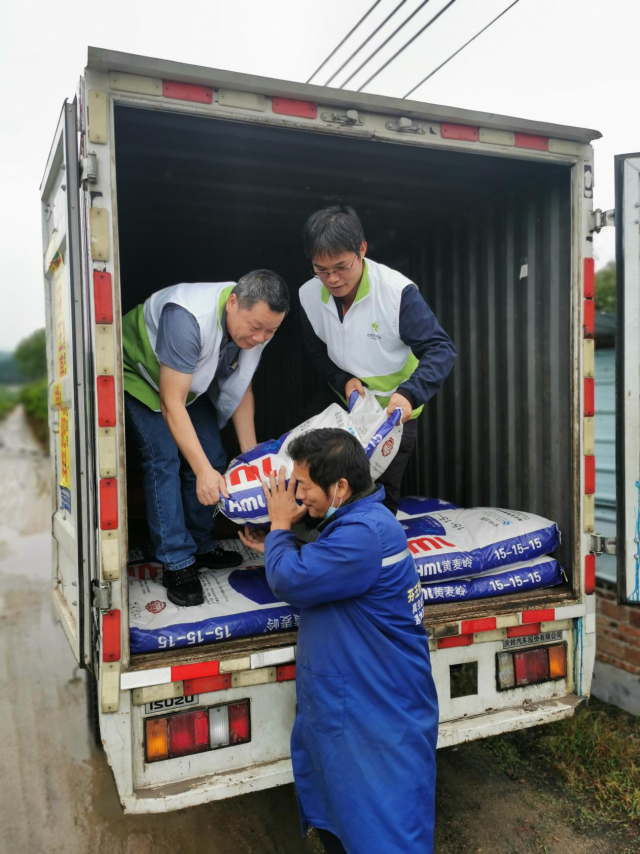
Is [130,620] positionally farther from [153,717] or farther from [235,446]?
[235,446]

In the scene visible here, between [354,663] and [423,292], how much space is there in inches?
113

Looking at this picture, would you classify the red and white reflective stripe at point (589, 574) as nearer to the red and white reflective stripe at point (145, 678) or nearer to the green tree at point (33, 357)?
the red and white reflective stripe at point (145, 678)

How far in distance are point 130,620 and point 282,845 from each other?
132cm

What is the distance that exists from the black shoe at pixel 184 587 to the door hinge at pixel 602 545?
5.75 feet

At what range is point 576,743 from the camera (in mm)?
3582

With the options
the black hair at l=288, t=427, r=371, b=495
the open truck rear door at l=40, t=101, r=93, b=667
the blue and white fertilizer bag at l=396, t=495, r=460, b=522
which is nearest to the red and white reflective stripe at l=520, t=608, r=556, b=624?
the blue and white fertilizer bag at l=396, t=495, r=460, b=522

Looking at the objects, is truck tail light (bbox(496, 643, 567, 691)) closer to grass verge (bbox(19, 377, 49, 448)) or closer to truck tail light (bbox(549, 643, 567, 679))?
truck tail light (bbox(549, 643, 567, 679))

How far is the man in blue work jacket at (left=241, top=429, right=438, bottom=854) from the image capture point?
6.50 ft

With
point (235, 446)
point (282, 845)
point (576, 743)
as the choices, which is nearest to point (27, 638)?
point (235, 446)

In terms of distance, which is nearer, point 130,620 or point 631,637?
point 130,620

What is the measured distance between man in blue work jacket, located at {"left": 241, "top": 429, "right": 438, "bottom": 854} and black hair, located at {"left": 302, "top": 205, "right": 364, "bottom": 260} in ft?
2.89

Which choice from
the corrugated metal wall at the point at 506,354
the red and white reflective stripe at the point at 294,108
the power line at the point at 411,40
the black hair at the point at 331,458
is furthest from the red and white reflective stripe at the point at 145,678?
the power line at the point at 411,40

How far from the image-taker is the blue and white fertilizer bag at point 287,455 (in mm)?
2561

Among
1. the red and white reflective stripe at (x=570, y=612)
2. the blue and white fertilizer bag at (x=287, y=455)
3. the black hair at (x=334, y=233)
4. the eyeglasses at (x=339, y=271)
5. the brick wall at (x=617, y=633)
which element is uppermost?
the black hair at (x=334, y=233)
